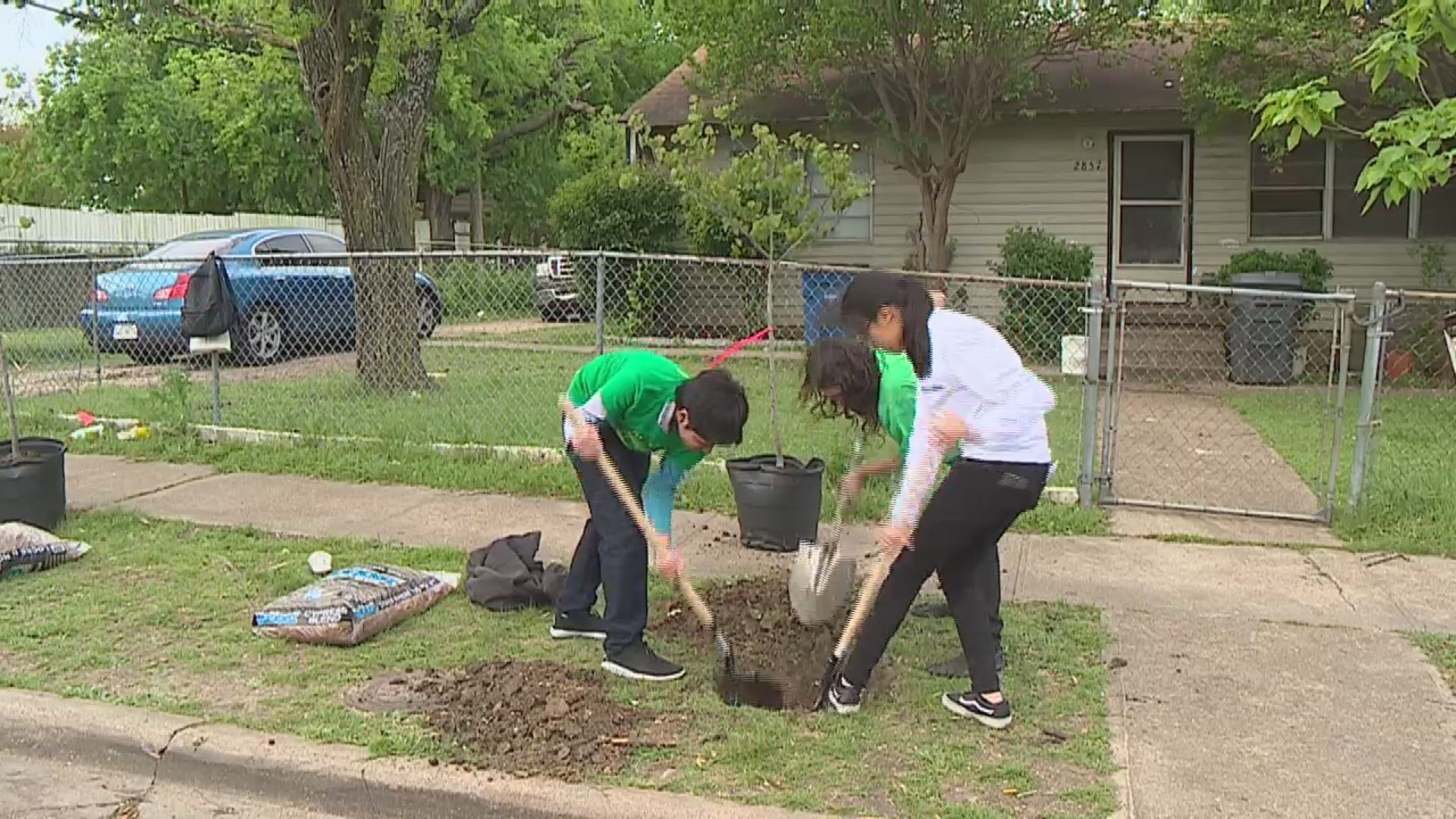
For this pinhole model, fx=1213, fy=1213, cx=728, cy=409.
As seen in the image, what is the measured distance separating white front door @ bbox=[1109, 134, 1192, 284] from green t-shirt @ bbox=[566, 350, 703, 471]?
11.7 metres

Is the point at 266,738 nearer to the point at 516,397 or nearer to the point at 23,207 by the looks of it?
the point at 516,397

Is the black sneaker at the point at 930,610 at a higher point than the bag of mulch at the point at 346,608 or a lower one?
lower

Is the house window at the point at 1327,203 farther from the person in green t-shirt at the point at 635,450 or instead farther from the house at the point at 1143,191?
the person in green t-shirt at the point at 635,450

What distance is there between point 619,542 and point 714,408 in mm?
722

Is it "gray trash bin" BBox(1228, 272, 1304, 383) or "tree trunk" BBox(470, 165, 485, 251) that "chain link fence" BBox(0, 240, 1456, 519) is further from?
"tree trunk" BBox(470, 165, 485, 251)

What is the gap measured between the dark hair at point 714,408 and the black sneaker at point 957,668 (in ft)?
3.94

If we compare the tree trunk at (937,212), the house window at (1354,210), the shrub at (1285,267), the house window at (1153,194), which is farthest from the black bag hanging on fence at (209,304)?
the house window at (1354,210)

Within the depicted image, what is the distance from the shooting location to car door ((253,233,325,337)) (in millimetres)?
13203

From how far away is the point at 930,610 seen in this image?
16.6 feet

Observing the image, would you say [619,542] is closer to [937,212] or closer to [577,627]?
[577,627]

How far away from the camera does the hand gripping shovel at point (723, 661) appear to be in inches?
162

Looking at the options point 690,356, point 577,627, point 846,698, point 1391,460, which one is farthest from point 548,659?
point 690,356

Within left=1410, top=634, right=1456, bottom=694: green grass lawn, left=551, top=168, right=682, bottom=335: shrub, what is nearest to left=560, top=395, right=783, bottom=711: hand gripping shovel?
left=1410, top=634, right=1456, bottom=694: green grass lawn

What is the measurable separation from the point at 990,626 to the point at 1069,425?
19.2ft
